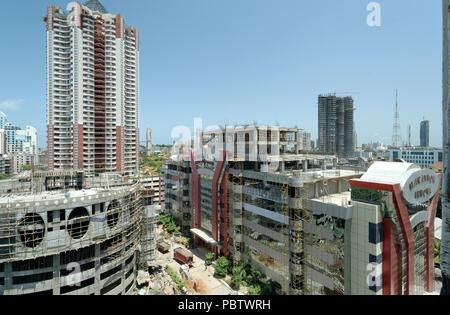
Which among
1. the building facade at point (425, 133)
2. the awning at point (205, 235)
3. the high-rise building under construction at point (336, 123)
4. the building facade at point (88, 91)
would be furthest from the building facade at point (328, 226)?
the building facade at point (425, 133)

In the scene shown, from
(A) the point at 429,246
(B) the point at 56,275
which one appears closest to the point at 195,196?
(B) the point at 56,275

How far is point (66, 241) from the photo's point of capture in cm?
1393

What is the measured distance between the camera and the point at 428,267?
15031mm

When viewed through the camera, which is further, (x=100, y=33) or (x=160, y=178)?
(x=160, y=178)

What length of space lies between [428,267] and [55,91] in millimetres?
50013

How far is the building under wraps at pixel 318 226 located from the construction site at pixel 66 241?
8718 millimetres

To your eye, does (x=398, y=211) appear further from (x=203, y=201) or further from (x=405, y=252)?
(x=203, y=201)

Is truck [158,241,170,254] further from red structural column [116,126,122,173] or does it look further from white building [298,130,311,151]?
red structural column [116,126,122,173]

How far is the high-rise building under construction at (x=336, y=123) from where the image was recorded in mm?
57031

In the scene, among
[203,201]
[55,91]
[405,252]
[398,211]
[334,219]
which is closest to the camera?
[398,211]

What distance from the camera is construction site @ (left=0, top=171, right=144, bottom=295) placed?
42.8ft

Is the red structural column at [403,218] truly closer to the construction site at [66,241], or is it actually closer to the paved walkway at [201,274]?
the paved walkway at [201,274]

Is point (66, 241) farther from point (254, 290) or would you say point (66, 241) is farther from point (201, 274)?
point (254, 290)
